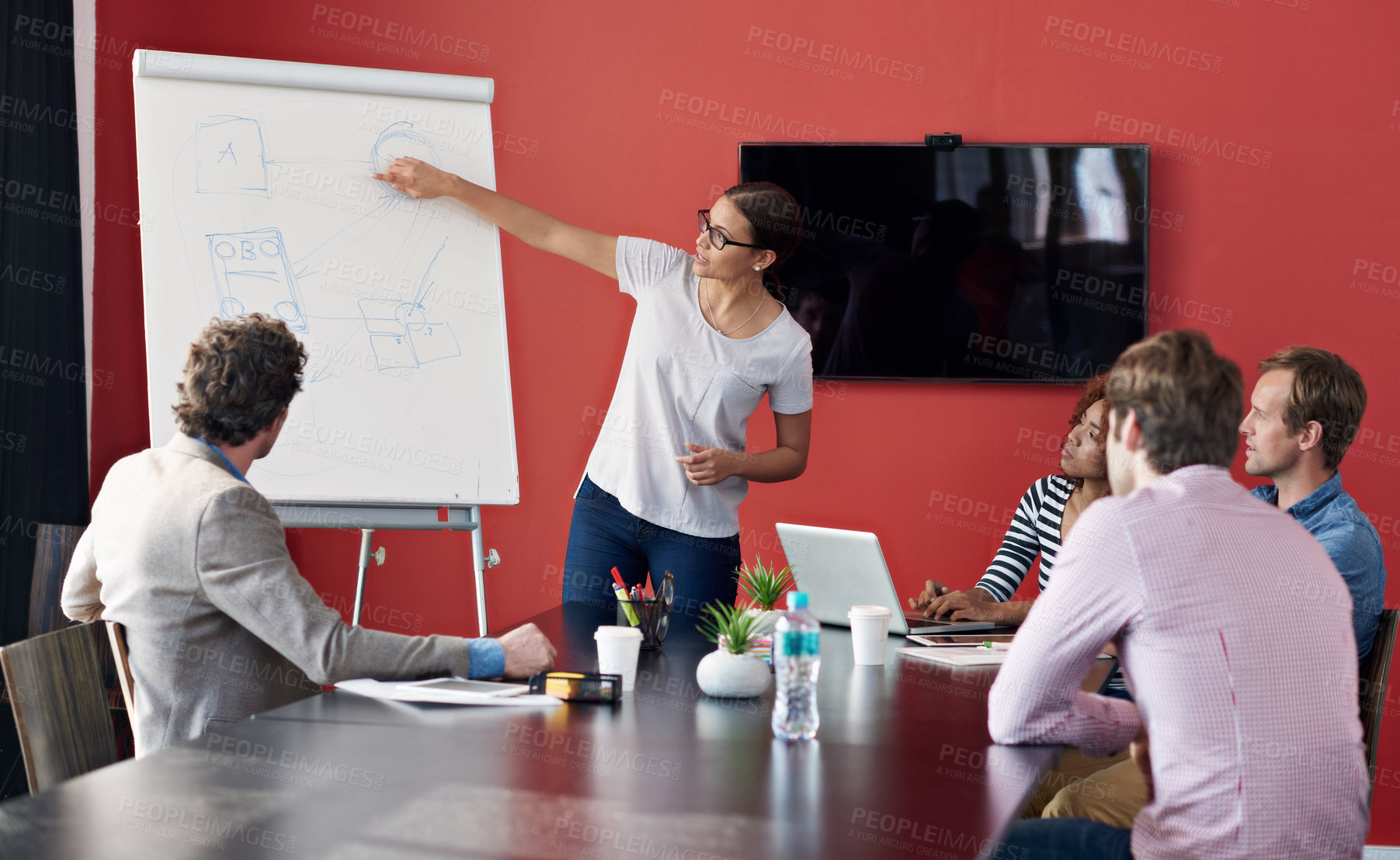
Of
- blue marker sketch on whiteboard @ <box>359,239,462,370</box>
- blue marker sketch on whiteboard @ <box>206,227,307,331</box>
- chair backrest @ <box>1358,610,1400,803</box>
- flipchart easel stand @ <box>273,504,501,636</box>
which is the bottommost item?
chair backrest @ <box>1358,610,1400,803</box>

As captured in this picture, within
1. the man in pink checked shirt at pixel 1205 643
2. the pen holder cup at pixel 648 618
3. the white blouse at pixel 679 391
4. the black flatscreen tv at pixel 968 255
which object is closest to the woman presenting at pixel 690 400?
the white blouse at pixel 679 391

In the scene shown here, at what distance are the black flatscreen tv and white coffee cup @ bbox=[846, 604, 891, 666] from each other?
156 centimetres

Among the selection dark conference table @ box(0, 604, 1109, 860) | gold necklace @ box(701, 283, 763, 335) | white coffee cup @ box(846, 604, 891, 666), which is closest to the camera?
dark conference table @ box(0, 604, 1109, 860)

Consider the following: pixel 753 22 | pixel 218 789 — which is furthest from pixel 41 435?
pixel 753 22

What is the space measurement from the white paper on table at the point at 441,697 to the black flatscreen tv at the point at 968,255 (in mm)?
1998

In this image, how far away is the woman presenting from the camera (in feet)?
7.82

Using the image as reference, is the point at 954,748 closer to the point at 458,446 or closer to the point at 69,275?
the point at 458,446

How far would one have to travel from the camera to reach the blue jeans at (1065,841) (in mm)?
1363

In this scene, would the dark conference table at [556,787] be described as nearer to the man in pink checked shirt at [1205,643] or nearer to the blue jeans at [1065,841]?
the blue jeans at [1065,841]

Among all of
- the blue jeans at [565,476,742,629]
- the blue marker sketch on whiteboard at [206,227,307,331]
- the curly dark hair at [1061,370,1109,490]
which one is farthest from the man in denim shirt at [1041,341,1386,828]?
the blue marker sketch on whiteboard at [206,227,307,331]

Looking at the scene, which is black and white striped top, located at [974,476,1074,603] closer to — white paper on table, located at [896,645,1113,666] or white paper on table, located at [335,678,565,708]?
white paper on table, located at [896,645,1113,666]

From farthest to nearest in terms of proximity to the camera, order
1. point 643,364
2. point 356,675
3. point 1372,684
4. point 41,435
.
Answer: point 41,435
point 643,364
point 1372,684
point 356,675

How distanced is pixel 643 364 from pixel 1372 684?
1.50m

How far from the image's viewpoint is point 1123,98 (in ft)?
10.7
